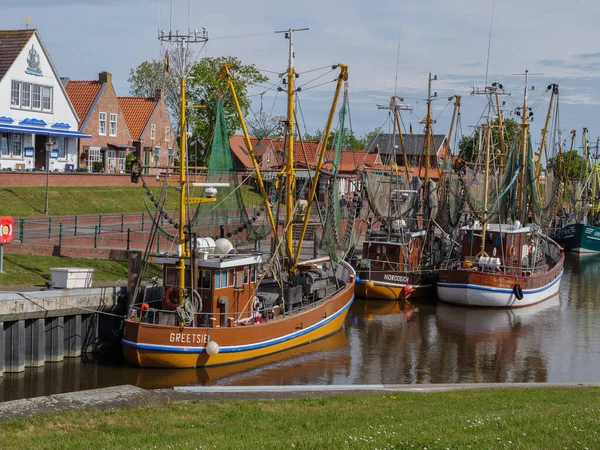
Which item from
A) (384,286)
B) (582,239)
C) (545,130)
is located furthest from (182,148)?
(582,239)

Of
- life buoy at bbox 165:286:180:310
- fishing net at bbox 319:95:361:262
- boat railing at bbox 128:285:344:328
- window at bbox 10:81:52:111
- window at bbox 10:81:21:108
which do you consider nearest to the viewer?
boat railing at bbox 128:285:344:328

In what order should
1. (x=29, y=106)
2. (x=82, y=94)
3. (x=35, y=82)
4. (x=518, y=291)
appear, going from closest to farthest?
(x=518, y=291) < (x=29, y=106) < (x=35, y=82) < (x=82, y=94)

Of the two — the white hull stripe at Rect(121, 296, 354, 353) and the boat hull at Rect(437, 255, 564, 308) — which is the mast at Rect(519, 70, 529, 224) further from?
the white hull stripe at Rect(121, 296, 354, 353)

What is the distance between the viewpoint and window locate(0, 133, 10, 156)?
56.4 m

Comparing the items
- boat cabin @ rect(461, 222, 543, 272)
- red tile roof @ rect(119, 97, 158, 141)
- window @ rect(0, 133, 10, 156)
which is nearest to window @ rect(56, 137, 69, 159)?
window @ rect(0, 133, 10, 156)

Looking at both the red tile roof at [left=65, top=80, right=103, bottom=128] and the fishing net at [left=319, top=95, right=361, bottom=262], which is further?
the red tile roof at [left=65, top=80, right=103, bottom=128]

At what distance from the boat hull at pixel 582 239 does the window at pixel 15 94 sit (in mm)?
48737

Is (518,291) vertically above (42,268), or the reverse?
(42,268)

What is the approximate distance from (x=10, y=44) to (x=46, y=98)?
444 centimetres

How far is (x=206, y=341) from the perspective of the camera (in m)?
27.5

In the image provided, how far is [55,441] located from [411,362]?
17.6 m

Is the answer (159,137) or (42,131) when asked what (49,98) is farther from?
(159,137)

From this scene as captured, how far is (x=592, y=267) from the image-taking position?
68000mm

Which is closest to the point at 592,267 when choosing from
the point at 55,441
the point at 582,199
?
the point at 582,199
